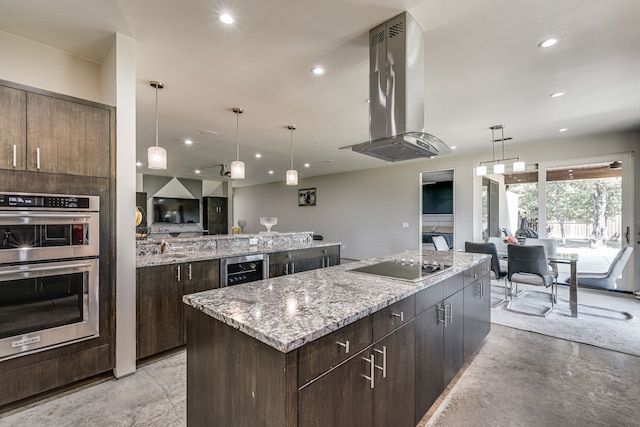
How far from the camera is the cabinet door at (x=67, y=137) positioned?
1945 millimetres

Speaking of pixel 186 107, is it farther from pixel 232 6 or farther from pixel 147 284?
pixel 147 284

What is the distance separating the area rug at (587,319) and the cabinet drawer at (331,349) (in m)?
3.01

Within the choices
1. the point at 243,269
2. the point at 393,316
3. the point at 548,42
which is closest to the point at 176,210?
the point at 243,269

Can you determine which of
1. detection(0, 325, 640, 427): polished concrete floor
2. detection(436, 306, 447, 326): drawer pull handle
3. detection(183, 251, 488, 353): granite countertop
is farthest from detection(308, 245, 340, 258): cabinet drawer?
detection(436, 306, 447, 326): drawer pull handle

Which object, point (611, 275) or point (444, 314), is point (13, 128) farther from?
point (611, 275)

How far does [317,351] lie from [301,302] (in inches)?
13.0

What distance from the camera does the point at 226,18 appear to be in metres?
1.96

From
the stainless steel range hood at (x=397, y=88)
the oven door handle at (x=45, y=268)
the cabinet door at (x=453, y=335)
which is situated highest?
the stainless steel range hood at (x=397, y=88)

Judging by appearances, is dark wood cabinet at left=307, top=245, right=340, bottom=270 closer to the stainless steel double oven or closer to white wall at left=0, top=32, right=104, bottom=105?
the stainless steel double oven

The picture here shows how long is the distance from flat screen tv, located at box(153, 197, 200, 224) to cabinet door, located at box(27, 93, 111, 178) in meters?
7.64

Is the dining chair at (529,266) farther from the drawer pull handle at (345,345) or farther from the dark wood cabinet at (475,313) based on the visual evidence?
the drawer pull handle at (345,345)

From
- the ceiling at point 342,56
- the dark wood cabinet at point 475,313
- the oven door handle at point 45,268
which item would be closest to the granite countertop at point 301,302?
the dark wood cabinet at point 475,313

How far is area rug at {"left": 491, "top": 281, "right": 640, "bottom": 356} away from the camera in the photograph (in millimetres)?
2932

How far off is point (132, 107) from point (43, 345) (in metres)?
1.82
